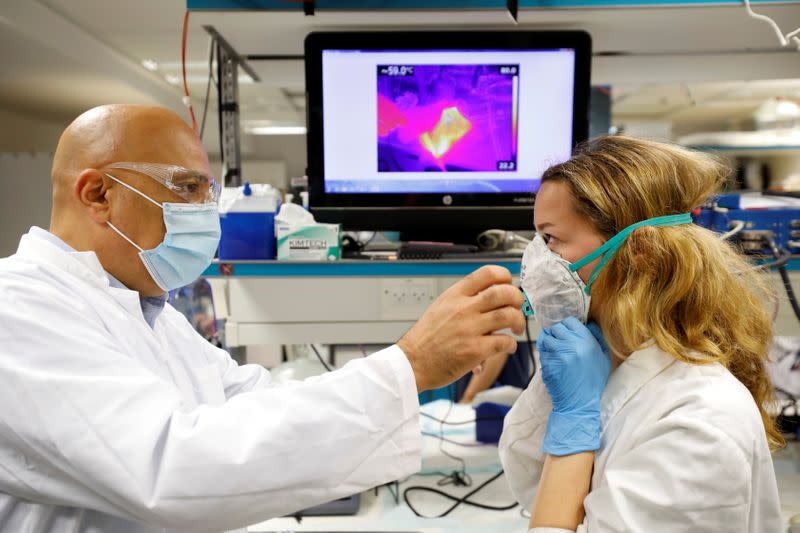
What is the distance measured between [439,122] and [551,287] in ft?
2.18

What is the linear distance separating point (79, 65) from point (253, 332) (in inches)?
152

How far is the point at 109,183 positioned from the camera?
1000mm

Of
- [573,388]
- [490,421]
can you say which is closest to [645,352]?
[573,388]

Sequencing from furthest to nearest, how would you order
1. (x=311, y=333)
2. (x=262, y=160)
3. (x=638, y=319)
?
(x=262, y=160), (x=311, y=333), (x=638, y=319)

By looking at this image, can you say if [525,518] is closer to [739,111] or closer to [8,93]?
[8,93]

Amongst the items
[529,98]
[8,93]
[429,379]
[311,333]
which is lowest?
[311,333]

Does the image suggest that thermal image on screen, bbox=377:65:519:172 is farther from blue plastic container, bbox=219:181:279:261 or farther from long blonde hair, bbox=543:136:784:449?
long blonde hair, bbox=543:136:784:449

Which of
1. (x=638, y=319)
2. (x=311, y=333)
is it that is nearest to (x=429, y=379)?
(x=638, y=319)

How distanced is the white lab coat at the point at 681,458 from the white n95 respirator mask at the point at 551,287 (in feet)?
0.49

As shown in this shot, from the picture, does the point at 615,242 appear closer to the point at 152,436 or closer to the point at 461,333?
the point at 461,333

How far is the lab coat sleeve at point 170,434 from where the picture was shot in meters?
0.70

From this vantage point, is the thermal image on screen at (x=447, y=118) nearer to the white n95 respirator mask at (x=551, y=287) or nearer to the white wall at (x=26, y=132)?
the white n95 respirator mask at (x=551, y=287)

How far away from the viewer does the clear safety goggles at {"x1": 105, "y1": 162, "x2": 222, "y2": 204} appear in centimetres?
101

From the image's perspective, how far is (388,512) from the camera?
4.84 ft
